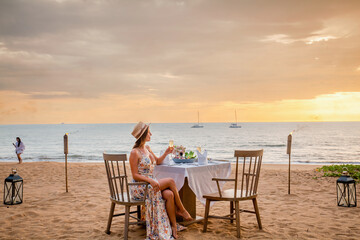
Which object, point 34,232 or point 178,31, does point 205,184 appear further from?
point 178,31

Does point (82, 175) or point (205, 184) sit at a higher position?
point (205, 184)

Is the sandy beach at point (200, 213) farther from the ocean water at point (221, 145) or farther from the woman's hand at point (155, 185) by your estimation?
the ocean water at point (221, 145)

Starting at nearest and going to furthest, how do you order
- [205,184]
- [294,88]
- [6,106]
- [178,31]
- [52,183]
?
1. [205,184]
2. [52,183]
3. [178,31]
4. [6,106]
5. [294,88]

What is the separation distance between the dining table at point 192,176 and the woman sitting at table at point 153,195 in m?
0.22

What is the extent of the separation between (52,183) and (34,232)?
4.44m

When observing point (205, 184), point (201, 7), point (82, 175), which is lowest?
point (82, 175)

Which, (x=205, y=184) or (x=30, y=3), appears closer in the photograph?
(x=205, y=184)

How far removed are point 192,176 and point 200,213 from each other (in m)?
1.40

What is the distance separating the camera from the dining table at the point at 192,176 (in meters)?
4.16

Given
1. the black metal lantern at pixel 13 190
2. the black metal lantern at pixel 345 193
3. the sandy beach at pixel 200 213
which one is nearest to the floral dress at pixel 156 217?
the sandy beach at pixel 200 213

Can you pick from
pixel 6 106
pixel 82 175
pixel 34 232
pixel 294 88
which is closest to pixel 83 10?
pixel 82 175

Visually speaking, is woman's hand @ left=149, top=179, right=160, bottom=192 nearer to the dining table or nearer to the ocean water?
the dining table

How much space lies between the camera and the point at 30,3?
10953mm

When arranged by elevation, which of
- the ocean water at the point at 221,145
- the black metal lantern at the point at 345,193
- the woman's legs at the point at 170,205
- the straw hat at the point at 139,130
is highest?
the straw hat at the point at 139,130
